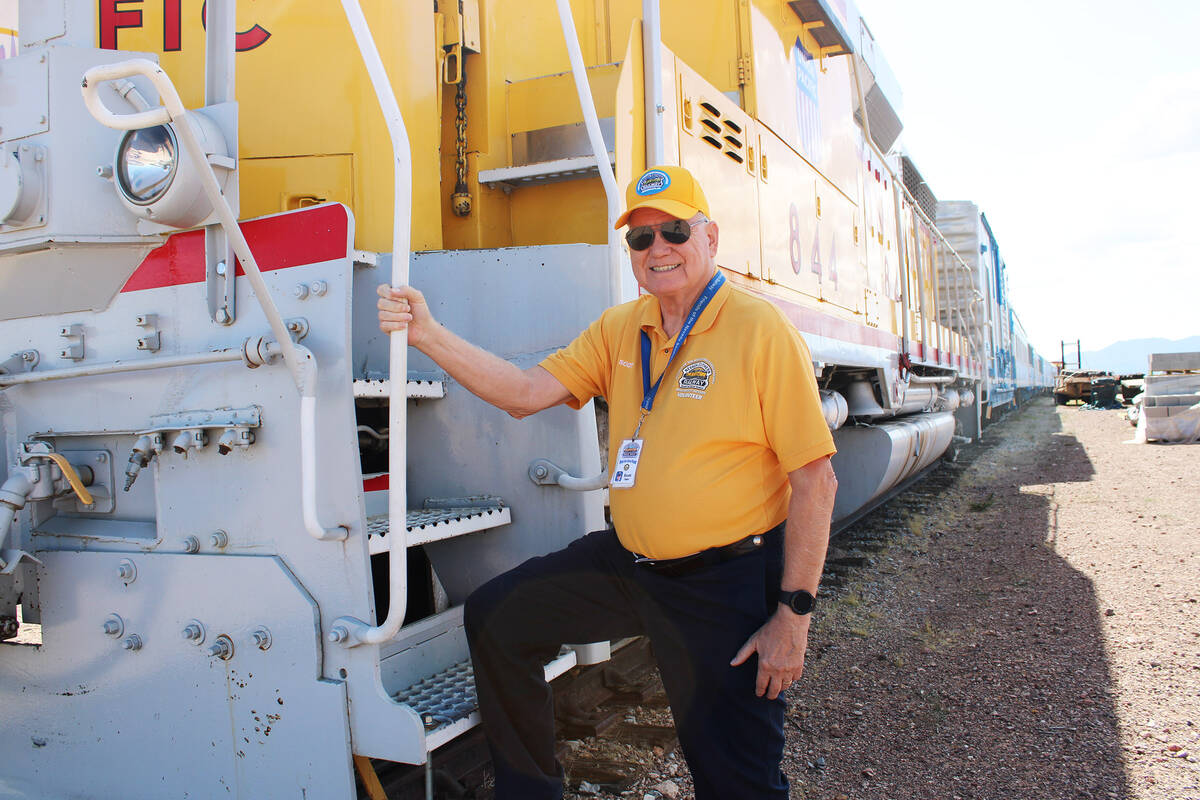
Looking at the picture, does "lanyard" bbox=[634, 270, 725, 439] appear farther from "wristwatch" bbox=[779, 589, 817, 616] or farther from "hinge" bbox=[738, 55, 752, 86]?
"hinge" bbox=[738, 55, 752, 86]

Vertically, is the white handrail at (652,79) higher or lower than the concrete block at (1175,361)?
higher

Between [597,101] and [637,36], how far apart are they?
781mm

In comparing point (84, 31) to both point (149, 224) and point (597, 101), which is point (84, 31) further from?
point (597, 101)

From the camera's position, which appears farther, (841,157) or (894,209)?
(894,209)

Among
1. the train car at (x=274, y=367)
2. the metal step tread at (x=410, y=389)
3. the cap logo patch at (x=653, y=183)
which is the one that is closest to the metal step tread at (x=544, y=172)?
the train car at (x=274, y=367)

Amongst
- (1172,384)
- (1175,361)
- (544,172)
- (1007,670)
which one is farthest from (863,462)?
(1175,361)

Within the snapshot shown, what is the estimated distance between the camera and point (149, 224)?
80.4 inches

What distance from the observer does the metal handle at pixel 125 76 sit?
1.55m

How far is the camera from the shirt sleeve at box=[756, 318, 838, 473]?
5.75 feet

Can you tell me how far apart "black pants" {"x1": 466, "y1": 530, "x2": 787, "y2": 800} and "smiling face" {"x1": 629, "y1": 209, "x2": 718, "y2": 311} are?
60 cm

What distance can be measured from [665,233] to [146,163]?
1.18 m

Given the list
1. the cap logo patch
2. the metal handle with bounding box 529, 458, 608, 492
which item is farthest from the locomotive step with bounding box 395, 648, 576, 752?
the cap logo patch

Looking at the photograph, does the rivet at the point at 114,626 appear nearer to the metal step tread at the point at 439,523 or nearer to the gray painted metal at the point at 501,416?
the metal step tread at the point at 439,523

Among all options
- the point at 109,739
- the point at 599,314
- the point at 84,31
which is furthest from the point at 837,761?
the point at 84,31
